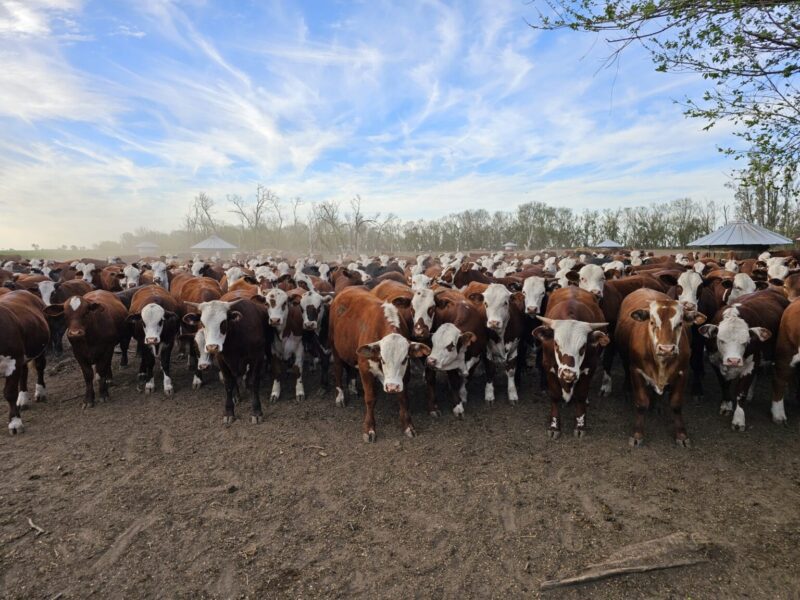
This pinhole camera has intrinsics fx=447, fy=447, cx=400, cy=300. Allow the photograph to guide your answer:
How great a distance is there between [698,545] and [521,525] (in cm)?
141

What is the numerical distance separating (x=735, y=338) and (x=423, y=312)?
4.08 meters

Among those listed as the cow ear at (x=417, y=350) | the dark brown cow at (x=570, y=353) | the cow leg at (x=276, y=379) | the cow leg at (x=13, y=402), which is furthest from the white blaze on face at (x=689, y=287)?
the cow leg at (x=13, y=402)

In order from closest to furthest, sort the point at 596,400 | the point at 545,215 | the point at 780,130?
the point at 780,130
the point at 596,400
the point at 545,215

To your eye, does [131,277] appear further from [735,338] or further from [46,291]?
[735,338]

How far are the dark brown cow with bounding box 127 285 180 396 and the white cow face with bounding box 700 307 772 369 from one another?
26.5 feet

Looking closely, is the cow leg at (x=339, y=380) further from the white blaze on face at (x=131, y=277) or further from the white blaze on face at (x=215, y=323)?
the white blaze on face at (x=131, y=277)

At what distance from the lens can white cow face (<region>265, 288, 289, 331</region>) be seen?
7.21 m

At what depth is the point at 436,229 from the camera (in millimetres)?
71938

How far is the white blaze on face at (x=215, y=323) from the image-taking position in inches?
245

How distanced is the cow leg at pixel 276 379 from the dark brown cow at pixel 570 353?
168 inches

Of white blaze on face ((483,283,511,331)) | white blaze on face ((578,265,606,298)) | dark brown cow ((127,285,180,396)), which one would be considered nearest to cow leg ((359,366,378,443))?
white blaze on face ((483,283,511,331))

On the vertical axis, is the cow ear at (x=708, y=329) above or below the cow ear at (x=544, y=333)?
below

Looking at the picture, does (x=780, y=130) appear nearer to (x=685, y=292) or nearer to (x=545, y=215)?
(x=685, y=292)

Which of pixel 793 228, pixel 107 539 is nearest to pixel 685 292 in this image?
pixel 107 539
